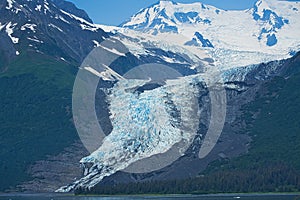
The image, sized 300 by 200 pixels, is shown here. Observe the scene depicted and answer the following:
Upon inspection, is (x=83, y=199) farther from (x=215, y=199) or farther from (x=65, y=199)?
(x=215, y=199)

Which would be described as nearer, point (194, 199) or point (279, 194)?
point (194, 199)

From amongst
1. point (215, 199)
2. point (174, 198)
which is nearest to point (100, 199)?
point (174, 198)

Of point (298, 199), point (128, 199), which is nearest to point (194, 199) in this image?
point (128, 199)

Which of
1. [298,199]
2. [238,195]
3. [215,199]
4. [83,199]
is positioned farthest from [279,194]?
[83,199]

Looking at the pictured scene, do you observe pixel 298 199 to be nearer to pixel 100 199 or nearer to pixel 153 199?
pixel 153 199

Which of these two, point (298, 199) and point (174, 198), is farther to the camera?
point (174, 198)

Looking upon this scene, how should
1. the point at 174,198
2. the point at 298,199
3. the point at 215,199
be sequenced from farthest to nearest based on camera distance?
the point at 174,198
the point at 215,199
the point at 298,199

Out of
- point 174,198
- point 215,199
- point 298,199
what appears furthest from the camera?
point 174,198
